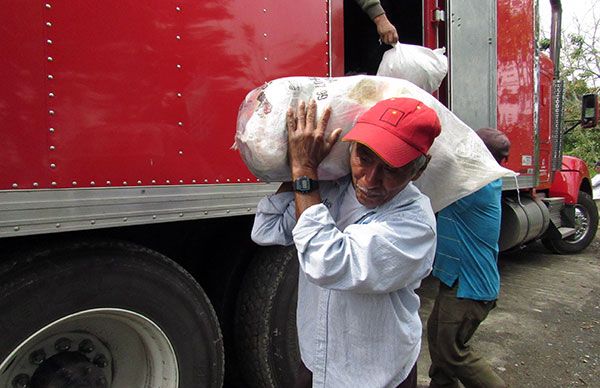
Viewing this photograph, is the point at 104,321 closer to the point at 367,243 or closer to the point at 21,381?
the point at 21,381

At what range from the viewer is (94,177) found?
1.57m

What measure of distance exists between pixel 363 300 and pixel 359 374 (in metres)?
0.22

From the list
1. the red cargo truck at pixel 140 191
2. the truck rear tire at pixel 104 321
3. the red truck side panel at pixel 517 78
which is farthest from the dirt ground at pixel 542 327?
the truck rear tire at pixel 104 321

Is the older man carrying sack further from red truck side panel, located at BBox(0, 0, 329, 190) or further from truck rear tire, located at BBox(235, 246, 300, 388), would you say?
truck rear tire, located at BBox(235, 246, 300, 388)

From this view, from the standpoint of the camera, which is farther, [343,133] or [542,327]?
[542,327]

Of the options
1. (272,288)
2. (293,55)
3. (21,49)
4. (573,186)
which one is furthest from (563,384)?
(573,186)

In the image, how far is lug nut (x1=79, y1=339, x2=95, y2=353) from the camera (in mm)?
1812

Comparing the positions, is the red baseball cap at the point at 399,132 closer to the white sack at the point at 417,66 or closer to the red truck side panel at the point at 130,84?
the red truck side panel at the point at 130,84

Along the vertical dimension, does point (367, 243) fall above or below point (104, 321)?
above

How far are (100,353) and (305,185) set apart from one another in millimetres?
1242

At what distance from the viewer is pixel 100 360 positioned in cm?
187

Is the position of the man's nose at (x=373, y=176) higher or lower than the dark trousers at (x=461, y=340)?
higher

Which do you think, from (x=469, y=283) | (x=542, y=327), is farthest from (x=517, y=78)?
(x=469, y=283)

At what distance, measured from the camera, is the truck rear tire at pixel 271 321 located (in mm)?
2232
